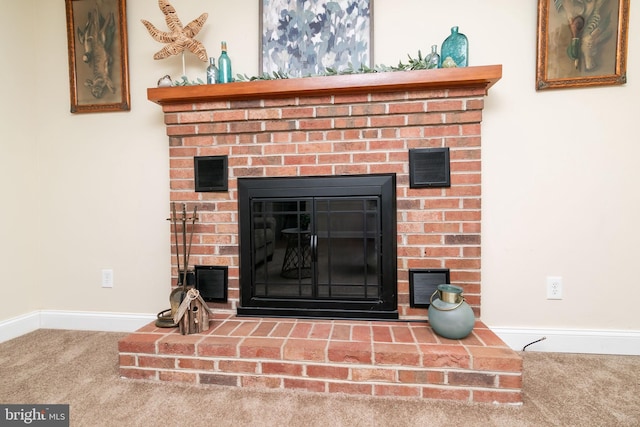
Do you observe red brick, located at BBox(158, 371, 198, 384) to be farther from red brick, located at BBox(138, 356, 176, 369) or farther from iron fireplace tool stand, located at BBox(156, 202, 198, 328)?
iron fireplace tool stand, located at BBox(156, 202, 198, 328)

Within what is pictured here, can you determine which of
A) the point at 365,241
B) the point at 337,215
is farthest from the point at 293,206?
the point at 365,241

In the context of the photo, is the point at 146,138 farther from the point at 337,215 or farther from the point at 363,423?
the point at 363,423

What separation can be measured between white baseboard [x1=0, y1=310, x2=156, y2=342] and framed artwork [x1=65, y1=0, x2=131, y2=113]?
1338 millimetres

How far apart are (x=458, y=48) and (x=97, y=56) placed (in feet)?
7.16

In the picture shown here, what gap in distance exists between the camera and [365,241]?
1.78 metres

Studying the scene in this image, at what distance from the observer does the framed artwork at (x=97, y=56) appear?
2023mm

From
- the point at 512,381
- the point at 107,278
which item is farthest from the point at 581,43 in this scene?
the point at 107,278

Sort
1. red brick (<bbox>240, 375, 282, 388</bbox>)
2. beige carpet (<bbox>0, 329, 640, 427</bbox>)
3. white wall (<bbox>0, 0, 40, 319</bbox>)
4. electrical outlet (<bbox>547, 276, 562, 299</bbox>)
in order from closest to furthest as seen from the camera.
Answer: beige carpet (<bbox>0, 329, 640, 427</bbox>) → red brick (<bbox>240, 375, 282, 388</bbox>) → electrical outlet (<bbox>547, 276, 562, 299</bbox>) → white wall (<bbox>0, 0, 40, 319</bbox>)

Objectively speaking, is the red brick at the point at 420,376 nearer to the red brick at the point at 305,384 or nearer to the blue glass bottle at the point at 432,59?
the red brick at the point at 305,384

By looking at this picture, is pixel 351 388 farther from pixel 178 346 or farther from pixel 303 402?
pixel 178 346

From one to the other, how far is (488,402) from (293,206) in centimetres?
128

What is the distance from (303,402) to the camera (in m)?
1.34

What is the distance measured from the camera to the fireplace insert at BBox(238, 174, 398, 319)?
175 cm

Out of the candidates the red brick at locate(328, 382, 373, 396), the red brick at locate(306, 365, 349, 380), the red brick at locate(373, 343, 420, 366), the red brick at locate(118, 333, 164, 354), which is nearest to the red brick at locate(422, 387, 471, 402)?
the red brick at locate(373, 343, 420, 366)
